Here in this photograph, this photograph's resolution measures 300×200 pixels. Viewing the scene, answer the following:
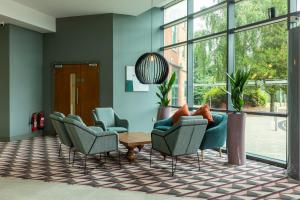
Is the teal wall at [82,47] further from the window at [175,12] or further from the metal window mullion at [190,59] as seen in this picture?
the metal window mullion at [190,59]

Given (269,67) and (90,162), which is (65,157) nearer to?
(90,162)

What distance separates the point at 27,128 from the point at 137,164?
4564mm

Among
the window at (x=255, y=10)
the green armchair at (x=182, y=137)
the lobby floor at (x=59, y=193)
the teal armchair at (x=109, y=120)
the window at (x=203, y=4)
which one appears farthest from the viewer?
the teal armchair at (x=109, y=120)

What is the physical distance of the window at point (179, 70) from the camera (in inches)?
357

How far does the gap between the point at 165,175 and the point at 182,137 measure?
65 centimetres

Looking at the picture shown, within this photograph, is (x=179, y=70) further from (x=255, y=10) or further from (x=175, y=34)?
(x=255, y=10)

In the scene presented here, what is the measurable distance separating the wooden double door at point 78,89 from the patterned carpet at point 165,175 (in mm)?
2796

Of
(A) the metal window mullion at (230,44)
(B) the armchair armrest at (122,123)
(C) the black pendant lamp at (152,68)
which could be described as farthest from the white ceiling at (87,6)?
(B) the armchair armrest at (122,123)

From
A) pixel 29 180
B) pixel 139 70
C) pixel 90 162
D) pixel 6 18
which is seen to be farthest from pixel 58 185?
pixel 6 18

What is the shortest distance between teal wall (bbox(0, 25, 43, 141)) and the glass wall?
152 inches

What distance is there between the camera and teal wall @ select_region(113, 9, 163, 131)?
9.20 metres

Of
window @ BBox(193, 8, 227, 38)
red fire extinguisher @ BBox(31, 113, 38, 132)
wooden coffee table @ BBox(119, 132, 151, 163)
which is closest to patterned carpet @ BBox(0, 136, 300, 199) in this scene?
wooden coffee table @ BBox(119, 132, 151, 163)

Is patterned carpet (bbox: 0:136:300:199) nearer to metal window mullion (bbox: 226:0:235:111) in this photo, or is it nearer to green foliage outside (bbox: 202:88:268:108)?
green foliage outside (bbox: 202:88:268:108)

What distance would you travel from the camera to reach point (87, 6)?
8.39 meters
